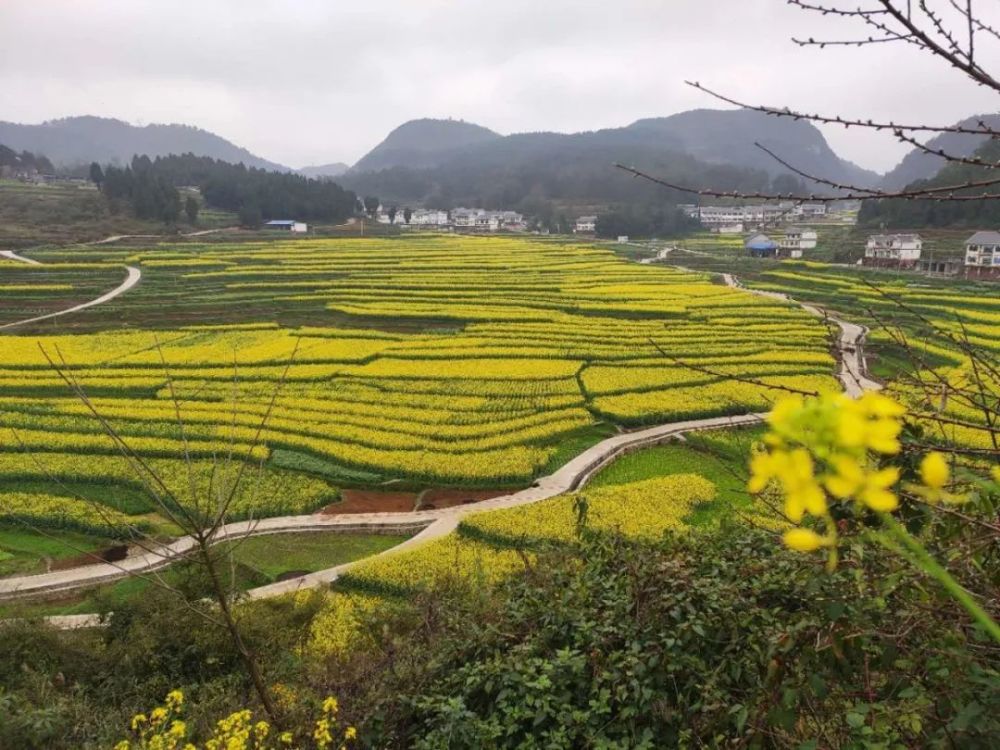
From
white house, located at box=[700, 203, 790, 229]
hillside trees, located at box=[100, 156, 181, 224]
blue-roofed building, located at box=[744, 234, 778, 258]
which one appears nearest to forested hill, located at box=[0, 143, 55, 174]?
hillside trees, located at box=[100, 156, 181, 224]

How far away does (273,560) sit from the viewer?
10.7m

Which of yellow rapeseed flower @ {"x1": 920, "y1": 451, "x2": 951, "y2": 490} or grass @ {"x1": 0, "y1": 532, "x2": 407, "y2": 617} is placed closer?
yellow rapeseed flower @ {"x1": 920, "y1": 451, "x2": 951, "y2": 490}

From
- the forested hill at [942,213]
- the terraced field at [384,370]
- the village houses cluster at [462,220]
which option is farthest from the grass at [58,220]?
the forested hill at [942,213]

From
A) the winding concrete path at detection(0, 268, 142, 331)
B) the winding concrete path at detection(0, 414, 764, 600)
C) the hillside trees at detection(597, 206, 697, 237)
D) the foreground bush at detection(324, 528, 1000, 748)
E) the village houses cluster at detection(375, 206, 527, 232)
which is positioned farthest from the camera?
the village houses cluster at detection(375, 206, 527, 232)

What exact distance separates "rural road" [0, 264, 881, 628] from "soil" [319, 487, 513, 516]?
0.39 m

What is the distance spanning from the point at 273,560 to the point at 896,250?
5188cm

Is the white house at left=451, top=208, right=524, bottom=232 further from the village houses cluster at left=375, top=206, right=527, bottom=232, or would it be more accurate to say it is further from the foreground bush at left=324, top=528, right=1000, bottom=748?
the foreground bush at left=324, top=528, right=1000, bottom=748

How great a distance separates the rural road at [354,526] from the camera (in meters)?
9.75

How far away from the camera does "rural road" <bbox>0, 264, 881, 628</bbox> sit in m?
9.75

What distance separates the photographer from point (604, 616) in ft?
14.6

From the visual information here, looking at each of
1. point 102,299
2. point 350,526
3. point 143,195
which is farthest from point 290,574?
point 143,195

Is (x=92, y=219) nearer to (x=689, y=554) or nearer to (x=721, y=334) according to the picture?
(x=721, y=334)

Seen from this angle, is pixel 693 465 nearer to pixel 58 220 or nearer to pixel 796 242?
pixel 796 242

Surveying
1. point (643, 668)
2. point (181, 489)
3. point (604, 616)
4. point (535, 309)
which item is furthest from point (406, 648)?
point (535, 309)
